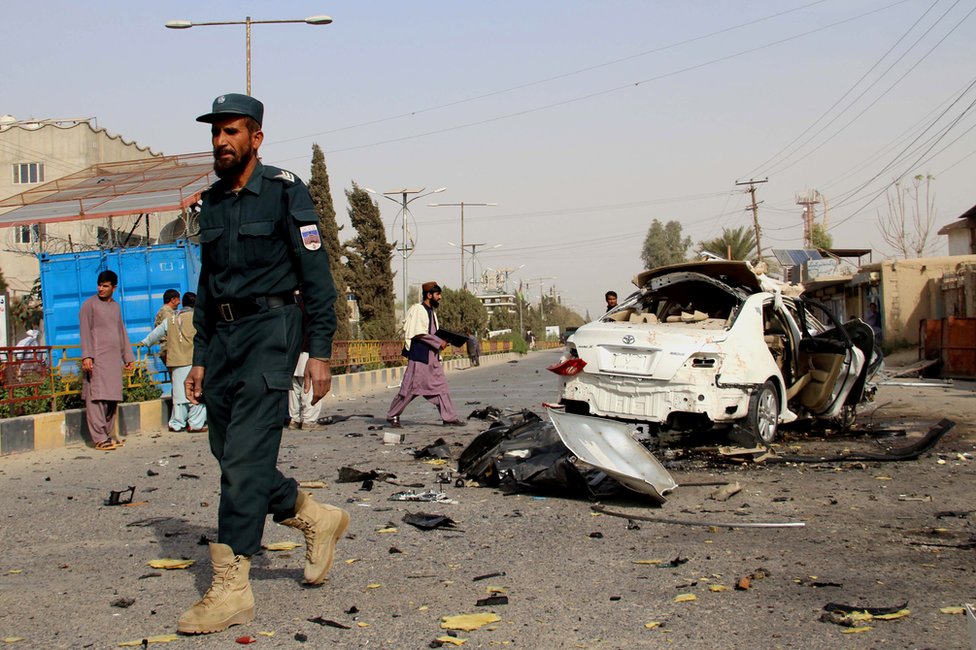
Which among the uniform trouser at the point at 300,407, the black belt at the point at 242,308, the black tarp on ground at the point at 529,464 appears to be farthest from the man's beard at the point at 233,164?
the uniform trouser at the point at 300,407

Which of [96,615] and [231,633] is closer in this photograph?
[231,633]

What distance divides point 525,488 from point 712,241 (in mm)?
63191

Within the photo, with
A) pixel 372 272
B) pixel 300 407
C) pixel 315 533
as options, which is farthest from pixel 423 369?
pixel 372 272

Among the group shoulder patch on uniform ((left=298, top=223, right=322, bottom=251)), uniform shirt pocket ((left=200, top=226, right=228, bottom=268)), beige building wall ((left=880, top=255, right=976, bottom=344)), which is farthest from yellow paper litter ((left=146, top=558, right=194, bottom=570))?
beige building wall ((left=880, top=255, right=976, bottom=344))

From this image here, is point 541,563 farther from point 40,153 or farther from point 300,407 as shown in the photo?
point 40,153

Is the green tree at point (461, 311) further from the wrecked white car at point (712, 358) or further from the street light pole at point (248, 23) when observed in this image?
the wrecked white car at point (712, 358)

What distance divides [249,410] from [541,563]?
1.75m

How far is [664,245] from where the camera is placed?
112 m

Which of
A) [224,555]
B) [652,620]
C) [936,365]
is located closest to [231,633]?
[224,555]

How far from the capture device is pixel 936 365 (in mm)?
22078

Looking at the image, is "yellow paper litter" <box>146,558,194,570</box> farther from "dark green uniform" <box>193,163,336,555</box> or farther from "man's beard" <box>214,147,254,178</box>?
"man's beard" <box>214,147,254,178</box>

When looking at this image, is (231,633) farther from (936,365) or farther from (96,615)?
(936,365)

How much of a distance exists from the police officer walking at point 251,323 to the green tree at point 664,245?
10771cm

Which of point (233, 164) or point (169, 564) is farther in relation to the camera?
point (169, 564)
